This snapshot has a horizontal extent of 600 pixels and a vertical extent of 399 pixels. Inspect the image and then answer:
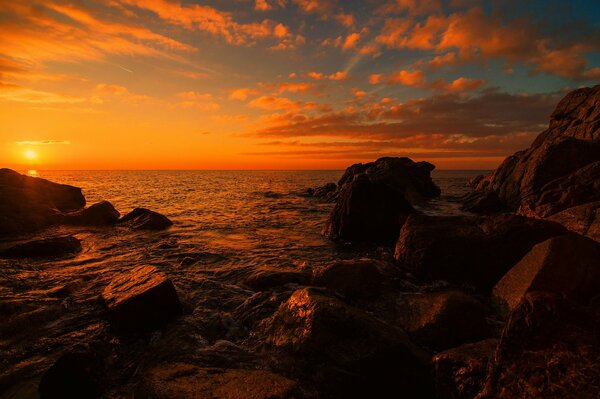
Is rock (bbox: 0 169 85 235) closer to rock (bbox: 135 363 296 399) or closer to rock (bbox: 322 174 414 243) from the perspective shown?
rock (bbox: 135 363 296 399)

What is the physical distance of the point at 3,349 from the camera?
5.35 meters

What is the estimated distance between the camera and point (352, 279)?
7.80 metres

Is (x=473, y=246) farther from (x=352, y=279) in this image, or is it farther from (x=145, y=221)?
(x=145, y=221)

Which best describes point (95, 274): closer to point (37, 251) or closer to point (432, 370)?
point (37, 251)

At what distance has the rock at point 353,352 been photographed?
4.25m

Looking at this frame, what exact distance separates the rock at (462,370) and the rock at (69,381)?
15.9ft

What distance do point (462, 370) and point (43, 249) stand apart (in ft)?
46.9

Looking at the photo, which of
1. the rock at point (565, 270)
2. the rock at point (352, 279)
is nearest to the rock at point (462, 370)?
the rock at point (565, 270)

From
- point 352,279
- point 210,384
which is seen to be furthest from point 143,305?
point 352,279

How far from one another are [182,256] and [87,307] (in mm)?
4806

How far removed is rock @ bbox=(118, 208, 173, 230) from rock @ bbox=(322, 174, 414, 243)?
10815 mm

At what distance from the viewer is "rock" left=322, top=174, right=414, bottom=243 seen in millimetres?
13852

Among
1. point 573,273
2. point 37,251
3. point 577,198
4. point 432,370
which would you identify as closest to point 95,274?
point 37,251

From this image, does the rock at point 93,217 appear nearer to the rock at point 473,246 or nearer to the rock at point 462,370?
the rock at point 473,246
